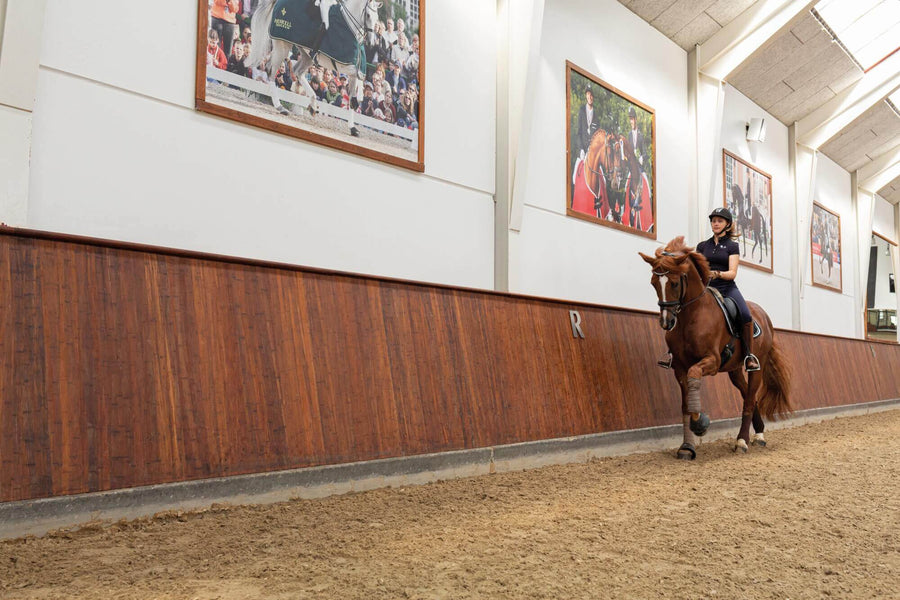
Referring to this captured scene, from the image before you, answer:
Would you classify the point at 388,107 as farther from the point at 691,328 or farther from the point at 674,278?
the point at 691,328

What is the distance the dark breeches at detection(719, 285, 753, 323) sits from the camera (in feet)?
19.3

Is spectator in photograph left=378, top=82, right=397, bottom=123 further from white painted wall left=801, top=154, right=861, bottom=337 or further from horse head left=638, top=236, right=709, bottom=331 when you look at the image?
white painted wall left=801, top=154, right=861, bottom=337

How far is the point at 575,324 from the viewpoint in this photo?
17.5ft

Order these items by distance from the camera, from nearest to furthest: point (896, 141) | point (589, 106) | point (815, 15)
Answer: point (589, 106), point (815, 15), point (896, 141)

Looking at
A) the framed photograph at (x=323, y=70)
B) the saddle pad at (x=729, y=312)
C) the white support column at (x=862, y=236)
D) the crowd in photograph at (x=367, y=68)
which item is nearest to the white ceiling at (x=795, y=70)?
the white support column at (x=862, y=236)

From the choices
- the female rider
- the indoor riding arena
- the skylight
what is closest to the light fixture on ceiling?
the skylight

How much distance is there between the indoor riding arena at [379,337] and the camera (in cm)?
244

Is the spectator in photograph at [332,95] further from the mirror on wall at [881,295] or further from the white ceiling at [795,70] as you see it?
the mirror on wall at [881,295]

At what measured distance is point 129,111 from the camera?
434 cm

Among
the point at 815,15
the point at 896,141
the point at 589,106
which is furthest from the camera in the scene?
the point at 896,141

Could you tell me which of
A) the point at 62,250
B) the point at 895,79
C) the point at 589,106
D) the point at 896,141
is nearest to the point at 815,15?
the point at 895,79

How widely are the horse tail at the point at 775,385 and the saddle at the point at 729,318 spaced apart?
1.17 meters

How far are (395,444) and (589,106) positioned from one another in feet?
21.0

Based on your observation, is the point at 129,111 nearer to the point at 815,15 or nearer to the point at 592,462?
the point at 592,462
